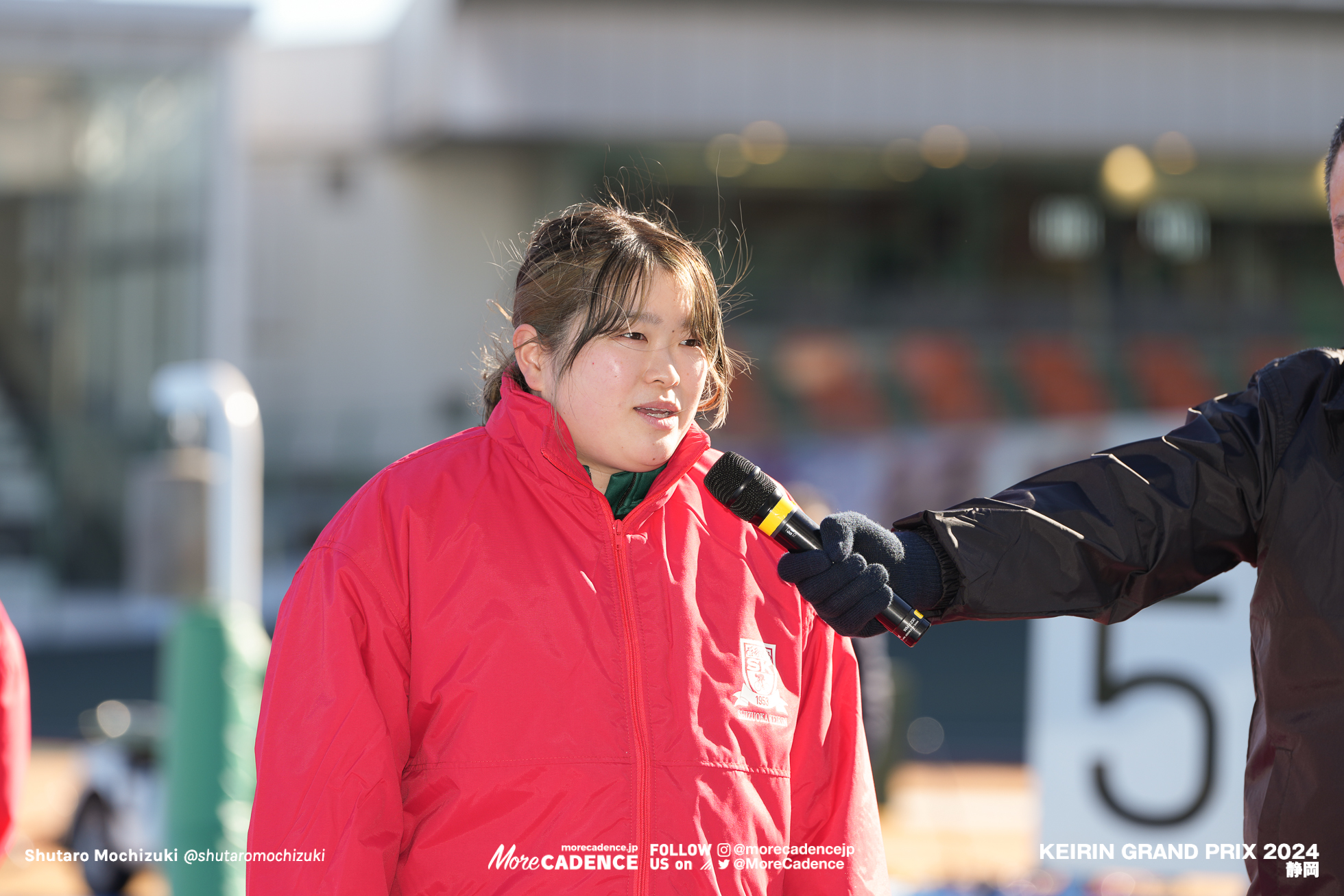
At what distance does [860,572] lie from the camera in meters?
1.75

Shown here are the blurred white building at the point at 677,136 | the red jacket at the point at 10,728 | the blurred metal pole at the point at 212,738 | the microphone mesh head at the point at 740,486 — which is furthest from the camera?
the blurred white building at the point at 677,136

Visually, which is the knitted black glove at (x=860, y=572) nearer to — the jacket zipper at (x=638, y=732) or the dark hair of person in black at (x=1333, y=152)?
the jacket zipper at (x=638, y=732)

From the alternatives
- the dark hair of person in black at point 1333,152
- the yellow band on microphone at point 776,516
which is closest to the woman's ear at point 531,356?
the yellow band on microphone at point 776,516

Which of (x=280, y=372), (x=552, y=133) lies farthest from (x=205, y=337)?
(x=552, y=133)

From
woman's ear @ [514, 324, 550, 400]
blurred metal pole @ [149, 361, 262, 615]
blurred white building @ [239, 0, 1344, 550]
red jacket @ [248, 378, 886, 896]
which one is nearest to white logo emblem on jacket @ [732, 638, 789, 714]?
red jacket @ [248, 378, 886, 896]

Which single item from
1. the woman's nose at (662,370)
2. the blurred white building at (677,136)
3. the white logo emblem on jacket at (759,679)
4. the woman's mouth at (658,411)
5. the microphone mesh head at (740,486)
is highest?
the blurred white building at (677,136)

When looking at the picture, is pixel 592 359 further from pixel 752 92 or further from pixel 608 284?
→ pixel 752 92

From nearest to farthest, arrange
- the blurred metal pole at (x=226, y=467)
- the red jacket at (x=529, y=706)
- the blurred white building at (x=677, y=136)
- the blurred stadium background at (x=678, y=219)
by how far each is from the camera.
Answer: the red jacket at (x=529, y=706) → the blurred metal pole at (x=226, y=467) → the blurred stadium background at (x=678, y=219) → the blurred white building at (x=677, y=136)

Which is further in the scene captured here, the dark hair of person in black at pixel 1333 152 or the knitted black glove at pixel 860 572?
the dark hair of person in black at pixel 1333 152

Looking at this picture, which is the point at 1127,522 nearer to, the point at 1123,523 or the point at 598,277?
the point at 1123,523

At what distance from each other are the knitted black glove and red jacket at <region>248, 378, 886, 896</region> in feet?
0.61

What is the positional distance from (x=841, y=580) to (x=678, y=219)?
44.0ft

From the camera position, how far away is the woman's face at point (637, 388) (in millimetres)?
1972

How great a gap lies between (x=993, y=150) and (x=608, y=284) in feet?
55.3
